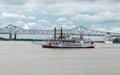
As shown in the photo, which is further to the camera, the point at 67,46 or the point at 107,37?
the point at 107,37

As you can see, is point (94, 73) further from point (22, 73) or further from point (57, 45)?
point (57, 45)

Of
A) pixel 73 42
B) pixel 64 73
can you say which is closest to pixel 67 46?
pixel 73 42

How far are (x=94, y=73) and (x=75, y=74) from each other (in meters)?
2.06

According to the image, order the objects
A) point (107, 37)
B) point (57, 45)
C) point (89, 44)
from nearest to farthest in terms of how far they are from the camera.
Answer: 1. point (57, 45)
2. point (89, 44)
3. point (107, 37)

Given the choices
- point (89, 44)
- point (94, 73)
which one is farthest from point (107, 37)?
point (94, 73)

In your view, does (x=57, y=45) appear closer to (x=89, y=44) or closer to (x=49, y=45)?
(x=49, y=45)

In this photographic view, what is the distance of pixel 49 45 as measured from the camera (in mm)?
104250

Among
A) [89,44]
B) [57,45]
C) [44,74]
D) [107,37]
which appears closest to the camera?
[44,74]

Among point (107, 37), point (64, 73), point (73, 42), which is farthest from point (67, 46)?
point (107, 37)

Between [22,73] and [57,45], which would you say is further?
[57,45]

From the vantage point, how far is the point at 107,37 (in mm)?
198375

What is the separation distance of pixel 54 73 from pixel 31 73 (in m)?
2.38

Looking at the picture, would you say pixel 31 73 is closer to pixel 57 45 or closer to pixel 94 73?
pixel 94 73

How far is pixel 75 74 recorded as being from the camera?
115 ft
